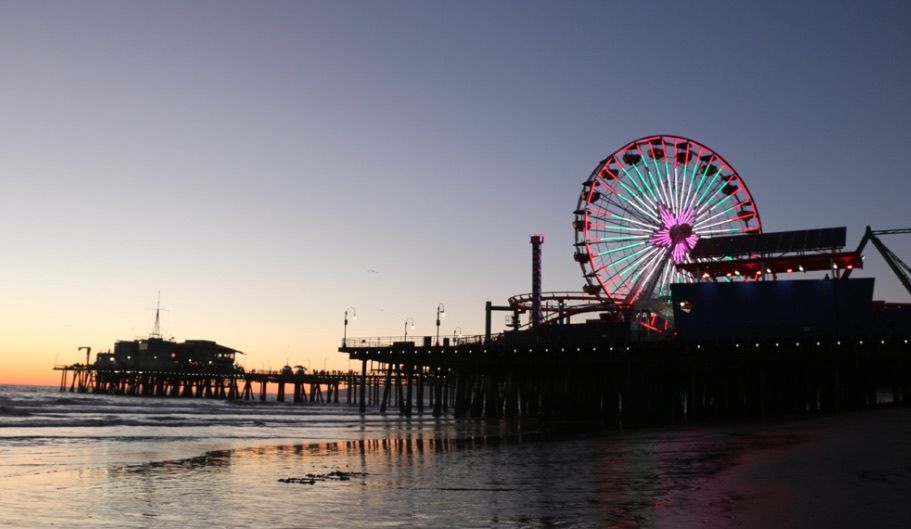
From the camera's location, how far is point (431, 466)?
72.4 ft

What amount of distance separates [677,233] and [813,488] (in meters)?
50.4

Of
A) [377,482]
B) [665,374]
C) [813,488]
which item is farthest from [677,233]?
[813,488]

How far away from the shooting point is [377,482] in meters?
18.1

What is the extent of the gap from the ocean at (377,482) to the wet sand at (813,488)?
0.18m

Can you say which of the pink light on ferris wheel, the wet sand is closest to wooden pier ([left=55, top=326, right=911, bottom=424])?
the pink light on ferris wheel

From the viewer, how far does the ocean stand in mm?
12875

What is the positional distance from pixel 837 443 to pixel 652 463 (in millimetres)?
5565

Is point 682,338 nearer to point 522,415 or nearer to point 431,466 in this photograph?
point 522,415

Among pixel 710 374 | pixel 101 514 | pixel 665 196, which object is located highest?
pixel 665 196

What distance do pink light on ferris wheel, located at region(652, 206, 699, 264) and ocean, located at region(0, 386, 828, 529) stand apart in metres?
32.2

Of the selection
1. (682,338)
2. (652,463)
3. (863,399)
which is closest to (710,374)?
(682,338)

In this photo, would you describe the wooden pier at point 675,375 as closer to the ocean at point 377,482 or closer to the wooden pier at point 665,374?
the wooden pier at point 665,374

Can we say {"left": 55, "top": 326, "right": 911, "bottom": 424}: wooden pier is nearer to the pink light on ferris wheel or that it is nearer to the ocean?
the pink light on ferris wheel

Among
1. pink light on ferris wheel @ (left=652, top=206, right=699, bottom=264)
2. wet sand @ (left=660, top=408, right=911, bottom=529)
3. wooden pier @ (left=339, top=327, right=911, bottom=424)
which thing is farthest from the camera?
pink light on ferris wheel @ (left=652, top=206, right=699, bottom=264)
